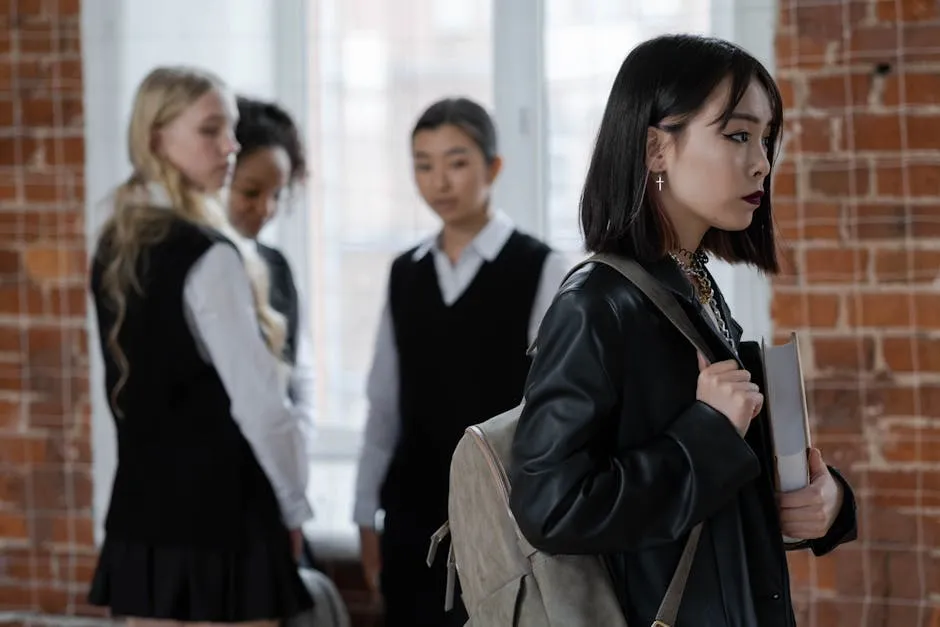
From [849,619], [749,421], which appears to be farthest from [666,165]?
[849,619]

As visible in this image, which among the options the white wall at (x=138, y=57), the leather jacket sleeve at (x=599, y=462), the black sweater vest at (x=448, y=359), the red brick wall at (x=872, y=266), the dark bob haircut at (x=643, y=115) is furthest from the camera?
the white wall at (x=138, y=57)

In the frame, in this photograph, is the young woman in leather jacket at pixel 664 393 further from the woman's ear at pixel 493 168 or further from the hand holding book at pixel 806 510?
the woman's ear at pixel 493 168

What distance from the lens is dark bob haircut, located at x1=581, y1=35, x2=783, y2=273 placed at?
1.48 m

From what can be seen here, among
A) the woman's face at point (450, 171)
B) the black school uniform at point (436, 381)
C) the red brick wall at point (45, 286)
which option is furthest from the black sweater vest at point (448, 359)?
the red brick wall at point (45, 286)

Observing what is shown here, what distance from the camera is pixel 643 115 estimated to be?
1485 millimetres

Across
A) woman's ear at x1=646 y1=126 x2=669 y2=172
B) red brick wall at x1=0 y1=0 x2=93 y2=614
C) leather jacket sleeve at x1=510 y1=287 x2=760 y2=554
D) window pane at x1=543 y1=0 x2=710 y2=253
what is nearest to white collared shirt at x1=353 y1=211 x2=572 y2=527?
window pane at x1=543 y1=0 x2=710 y2=253

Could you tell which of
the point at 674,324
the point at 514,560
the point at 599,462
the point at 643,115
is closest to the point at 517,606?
the point at 514,560

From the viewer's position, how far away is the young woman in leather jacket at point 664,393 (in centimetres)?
138

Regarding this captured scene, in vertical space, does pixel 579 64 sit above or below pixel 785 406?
above

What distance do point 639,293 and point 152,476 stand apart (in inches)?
62.1

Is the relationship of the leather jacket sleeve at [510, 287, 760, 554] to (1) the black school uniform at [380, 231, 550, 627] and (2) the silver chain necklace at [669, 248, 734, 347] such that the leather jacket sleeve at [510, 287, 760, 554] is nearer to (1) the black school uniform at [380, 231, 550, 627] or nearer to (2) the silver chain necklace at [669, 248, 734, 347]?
(2) the silver chain necklace at [669, 248, 734, 347]

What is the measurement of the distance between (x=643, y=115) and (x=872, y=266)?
5.50 ft

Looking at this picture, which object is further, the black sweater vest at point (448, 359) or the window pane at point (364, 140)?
the window pane at point (364, 140)

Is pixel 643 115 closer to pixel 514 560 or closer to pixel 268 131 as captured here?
pixel 514 560
